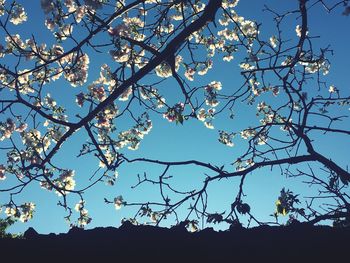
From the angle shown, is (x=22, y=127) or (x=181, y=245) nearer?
(x=181, y=245)

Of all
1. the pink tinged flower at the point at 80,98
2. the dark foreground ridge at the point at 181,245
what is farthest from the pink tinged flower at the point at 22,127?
the dark foreground ridge at the point at 181,245

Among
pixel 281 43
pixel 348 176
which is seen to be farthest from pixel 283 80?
pixel 348 176

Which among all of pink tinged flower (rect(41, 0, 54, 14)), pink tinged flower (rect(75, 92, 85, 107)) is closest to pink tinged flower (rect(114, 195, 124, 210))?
pink tinged flower (rect(75, 92, 85, 107))

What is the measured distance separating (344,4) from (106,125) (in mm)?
5725

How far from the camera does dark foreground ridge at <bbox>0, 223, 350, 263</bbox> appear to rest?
5.35 ft

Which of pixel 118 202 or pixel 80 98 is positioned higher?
pixel 80 98

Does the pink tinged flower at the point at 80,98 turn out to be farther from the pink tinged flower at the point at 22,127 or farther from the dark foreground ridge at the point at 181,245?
the dark foreground ridge at the point at 181,245

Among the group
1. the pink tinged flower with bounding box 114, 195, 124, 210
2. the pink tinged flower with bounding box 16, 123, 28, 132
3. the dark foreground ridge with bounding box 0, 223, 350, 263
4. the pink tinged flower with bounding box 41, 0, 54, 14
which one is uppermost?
the pink tinged flower with bounding box 41, 0, 54, 14

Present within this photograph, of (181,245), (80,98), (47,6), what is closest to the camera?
(181,245)

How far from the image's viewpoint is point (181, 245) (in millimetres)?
1713

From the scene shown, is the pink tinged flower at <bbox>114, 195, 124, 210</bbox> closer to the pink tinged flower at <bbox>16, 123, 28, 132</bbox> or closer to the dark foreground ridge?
the pink tinged flower at <bbox>16, 123, 28, 132</bbox>

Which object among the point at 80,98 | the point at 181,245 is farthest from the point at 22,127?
the point at 181,245

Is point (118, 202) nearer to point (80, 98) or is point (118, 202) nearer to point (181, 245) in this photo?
point (80, 98)

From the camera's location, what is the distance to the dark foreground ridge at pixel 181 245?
1.63 m
